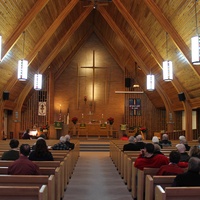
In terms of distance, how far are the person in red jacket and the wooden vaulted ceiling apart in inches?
174

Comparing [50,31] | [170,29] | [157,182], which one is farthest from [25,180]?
Answer: [50,31]

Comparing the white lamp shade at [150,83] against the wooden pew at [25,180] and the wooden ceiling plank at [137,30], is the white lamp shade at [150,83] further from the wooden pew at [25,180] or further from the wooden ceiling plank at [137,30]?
the wooden pew at [25,180]

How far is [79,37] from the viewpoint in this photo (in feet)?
56.3

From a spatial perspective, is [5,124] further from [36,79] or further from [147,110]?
[147,110]

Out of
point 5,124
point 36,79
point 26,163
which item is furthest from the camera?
point 5,124

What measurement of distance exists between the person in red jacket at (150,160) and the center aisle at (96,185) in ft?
2.73

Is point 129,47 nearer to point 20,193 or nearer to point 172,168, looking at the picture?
point 172,168

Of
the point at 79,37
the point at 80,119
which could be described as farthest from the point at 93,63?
the point at 80,119

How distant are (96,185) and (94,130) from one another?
461 inches

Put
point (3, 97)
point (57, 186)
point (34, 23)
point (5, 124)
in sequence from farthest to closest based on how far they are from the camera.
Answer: point (5, 124), point (3, 97), point (34, 23), point (57, 186)

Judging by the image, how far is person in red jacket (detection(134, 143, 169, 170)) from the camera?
161 inches

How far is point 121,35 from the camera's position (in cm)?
1285

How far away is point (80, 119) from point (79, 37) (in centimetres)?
482

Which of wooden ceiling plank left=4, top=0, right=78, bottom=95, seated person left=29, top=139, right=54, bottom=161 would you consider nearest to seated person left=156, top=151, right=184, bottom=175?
seated person left=29, top=139, right=54, bottom=161
